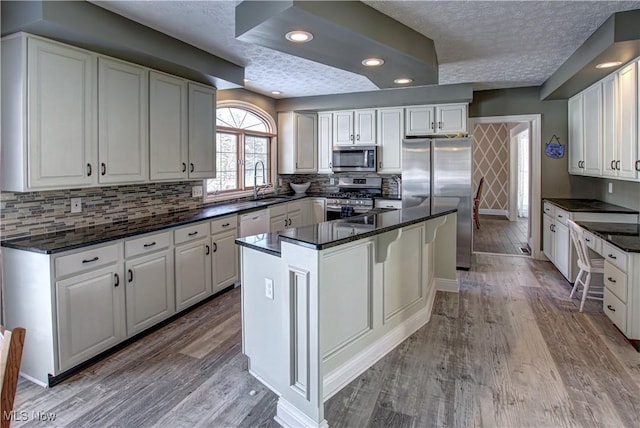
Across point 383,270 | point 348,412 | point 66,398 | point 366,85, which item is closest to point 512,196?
point 366,85

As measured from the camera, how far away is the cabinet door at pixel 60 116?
2480 mm

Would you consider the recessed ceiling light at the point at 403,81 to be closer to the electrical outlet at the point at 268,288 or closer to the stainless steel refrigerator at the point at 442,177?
the stainless steel refrigerator at the point at 442,177

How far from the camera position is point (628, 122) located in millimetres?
3494

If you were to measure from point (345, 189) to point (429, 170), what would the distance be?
1.55m

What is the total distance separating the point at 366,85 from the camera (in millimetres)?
5230

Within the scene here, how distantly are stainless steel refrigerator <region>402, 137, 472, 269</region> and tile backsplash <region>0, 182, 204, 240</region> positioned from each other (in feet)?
9.39

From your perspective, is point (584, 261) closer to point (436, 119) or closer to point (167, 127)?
point (436, 119)

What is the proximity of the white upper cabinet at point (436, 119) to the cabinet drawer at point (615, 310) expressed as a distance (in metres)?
2.79

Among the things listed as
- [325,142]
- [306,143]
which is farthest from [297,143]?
[325,142]

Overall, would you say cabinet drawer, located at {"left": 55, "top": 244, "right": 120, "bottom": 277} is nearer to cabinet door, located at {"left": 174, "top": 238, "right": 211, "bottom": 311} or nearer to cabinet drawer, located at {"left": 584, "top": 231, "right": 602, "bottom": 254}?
cabinet door, located at {"left": 174, "top": 238, "right": 211, "bottom": 311}

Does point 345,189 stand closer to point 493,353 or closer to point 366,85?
point 366,85

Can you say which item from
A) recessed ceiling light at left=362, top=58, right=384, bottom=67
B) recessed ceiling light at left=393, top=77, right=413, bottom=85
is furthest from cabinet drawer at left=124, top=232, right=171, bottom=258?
recessed ceiling light at left=393, top=77, right=413, bottom=85

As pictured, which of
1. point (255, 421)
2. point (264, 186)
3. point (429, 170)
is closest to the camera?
point (255, 421)

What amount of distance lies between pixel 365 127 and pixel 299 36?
339cm
